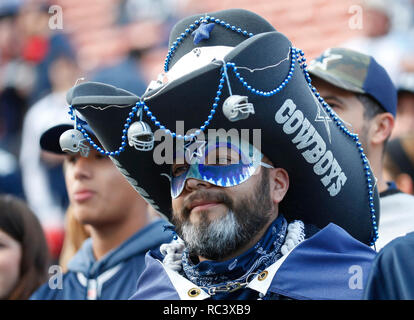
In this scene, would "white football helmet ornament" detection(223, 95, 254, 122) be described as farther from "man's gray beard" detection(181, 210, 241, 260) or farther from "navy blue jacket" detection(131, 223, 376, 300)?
"navy blue jacket" detection(131, 223, 376, 300)

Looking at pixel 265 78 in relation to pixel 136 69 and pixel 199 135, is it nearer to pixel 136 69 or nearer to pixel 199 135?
pixel 199 135

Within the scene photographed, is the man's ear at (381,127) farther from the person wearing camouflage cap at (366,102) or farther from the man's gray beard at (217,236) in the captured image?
the man's gray beard at (217,236)

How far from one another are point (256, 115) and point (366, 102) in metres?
1.23

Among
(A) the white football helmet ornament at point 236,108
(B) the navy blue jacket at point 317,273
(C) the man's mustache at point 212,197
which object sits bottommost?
(B) the navy blue jacket at point 317,273

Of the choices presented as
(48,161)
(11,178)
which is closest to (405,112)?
(48,161)

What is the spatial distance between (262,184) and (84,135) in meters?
0.67

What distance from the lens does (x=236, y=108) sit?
2.24m

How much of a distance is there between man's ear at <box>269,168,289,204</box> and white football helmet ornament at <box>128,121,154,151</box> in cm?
51

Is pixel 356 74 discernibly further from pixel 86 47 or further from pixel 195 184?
pixel 86 47

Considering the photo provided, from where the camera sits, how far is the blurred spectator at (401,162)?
4398 mm

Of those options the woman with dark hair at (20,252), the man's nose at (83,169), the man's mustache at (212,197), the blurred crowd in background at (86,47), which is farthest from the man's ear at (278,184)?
the blurred crowd in background at (86,47)

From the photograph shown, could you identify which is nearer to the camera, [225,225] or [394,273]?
[394,273]

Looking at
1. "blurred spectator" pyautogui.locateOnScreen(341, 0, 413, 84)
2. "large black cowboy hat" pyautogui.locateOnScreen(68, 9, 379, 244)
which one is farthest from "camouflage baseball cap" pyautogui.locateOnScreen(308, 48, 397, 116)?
"blurred spectator" pyautogui.locateOnScreen(341, 0, 413, 84)

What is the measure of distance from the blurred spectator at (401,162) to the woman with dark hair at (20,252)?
2157 mm
